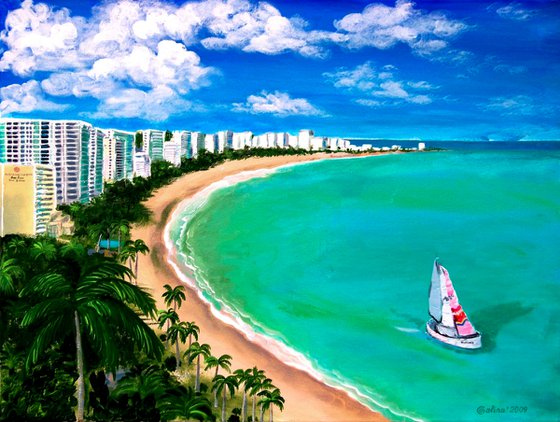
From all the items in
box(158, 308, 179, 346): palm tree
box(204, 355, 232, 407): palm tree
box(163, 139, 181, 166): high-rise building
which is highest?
box(163, 139, 181, 166): high-rise building

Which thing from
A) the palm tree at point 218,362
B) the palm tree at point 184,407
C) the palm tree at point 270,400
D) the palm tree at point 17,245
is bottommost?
the palm tree at point 270,400

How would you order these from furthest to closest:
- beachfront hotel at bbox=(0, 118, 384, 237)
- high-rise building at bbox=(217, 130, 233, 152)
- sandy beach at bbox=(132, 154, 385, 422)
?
high-rise building at bbox=(217, 130, 233, 152)
beachfront hotel at bbox=(0, 118, 384, 237)
sandy beach at bbox=(132, 154, 385, 422)

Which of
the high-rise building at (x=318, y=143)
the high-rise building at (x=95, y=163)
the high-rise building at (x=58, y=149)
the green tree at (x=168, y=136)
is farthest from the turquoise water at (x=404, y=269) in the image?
the high-rise building at (x=58, y=149)

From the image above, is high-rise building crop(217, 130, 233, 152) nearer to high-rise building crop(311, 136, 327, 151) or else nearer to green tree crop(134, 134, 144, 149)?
green tree crop(134, 134, 144, 149)

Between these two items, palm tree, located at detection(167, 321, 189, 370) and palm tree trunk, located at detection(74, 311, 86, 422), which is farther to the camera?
palm tree, located at detection(167, 321, 189, 370)

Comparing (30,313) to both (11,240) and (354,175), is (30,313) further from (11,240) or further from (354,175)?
(354,175)

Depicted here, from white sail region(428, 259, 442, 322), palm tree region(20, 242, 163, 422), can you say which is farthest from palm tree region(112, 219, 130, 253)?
white sail region(428, 259, 442, 322)

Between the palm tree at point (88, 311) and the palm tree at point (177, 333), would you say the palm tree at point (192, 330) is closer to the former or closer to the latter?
the palm tree at point (177, 333)
